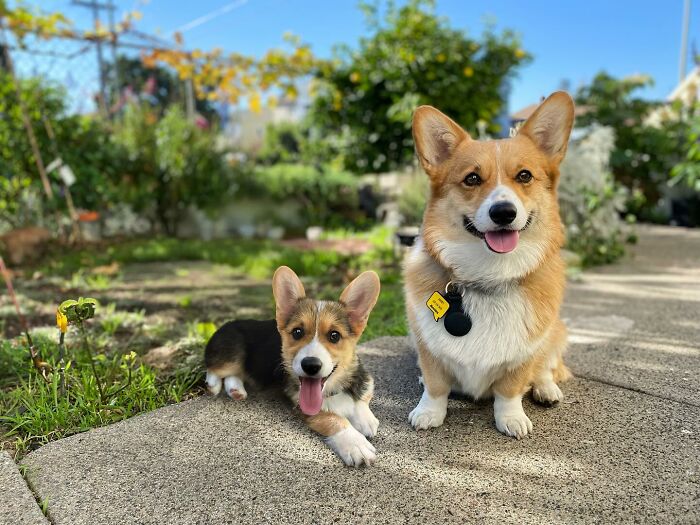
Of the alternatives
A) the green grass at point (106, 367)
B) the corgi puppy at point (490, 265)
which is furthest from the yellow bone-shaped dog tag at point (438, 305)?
the green grass at point (106, 367)

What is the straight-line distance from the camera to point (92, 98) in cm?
882

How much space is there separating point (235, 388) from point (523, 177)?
161 centimetres

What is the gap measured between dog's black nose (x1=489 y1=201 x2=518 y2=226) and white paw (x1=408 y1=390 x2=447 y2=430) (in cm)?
86

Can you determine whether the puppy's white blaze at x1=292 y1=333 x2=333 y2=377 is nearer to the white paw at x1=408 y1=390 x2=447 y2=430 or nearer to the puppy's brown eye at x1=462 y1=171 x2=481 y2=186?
the white paw at x1=408 y1=390 x2=447 y2=430

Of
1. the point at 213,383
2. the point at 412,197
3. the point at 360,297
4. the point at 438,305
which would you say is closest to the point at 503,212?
the point at 438,305

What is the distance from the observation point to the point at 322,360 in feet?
6.05

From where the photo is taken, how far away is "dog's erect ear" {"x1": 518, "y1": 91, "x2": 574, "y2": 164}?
1970 millimetres

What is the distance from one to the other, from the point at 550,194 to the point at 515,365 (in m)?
0.71

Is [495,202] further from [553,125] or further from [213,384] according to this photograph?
[213,384]

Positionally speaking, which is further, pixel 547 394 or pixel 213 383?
pixel 213 383

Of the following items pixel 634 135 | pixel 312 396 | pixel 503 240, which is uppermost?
pixel 634 135

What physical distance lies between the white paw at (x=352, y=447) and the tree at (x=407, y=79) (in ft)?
23.0

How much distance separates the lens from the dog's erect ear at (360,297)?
207cm

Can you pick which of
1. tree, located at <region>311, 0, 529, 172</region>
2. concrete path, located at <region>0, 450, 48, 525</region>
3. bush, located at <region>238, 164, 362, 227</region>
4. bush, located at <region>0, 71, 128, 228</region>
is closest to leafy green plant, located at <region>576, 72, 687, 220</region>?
tree, located at <region>311, 0, 529, 172</region>
